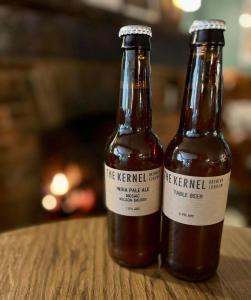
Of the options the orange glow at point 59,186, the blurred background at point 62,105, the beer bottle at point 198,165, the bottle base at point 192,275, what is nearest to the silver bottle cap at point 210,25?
the beer bottle at point 198,165

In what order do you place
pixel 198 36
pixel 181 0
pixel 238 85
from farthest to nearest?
pixel 238 85, pixel 181 0, pixel 198 36

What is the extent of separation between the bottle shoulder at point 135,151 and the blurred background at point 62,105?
653 mm

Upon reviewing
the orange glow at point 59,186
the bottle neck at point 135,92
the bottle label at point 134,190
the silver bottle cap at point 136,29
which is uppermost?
the silver bottle cap at point 136,29

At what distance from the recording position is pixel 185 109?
377 millimetres

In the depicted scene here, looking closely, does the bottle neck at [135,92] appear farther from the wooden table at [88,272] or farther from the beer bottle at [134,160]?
the wooden table at [88,272]

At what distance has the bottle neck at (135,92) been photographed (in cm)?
37

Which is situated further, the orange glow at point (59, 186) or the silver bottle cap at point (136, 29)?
the orange glow at point (59, 186)

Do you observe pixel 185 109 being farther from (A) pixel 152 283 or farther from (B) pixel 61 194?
(B) pixel 61 194

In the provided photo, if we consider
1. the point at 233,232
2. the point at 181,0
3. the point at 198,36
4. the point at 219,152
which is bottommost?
the point at 233,232

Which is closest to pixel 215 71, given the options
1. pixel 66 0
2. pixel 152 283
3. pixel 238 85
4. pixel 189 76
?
pixel 189 76

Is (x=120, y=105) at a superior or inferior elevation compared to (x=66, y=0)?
inferior

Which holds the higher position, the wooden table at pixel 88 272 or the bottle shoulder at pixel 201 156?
the bottle shoulder at pixel 201 156

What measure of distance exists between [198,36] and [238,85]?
111 inches

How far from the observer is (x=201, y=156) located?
0.36 m
